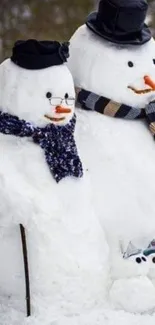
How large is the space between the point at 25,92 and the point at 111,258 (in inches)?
15.1

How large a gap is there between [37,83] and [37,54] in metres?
0.06

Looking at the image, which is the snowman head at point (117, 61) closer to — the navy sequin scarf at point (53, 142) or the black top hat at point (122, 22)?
the black top hat at point (122, 22)

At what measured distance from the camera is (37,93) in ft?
4.49

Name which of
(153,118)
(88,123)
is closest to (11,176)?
(88,123)

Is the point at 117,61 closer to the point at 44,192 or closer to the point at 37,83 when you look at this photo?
the point at 37,83

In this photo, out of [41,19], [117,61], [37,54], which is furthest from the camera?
[41,19]

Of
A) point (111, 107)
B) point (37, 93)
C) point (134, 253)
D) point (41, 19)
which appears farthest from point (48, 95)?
point (41, 19)

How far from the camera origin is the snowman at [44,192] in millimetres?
1359

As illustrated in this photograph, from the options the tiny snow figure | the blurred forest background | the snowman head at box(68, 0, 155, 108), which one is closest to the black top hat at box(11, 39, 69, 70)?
the snowman head at box(68, 0, 155, 108)

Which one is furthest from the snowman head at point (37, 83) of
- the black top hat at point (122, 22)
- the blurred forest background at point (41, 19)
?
the blurred forest background at point (41, 19)

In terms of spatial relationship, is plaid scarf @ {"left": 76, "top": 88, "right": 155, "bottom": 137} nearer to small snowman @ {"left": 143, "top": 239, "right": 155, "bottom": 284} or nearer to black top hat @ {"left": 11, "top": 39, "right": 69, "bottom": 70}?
black top hat @ {"left": 11, "top": 39, "right": 69, "bottom": 70}

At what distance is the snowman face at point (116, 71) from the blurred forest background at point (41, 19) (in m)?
1.61

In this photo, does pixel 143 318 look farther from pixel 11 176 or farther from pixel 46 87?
pixel 46 87

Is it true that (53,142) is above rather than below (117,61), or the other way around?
below
